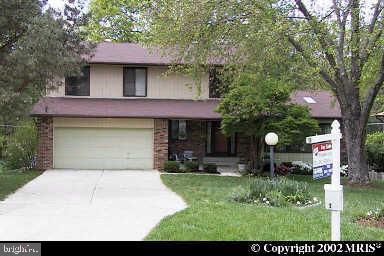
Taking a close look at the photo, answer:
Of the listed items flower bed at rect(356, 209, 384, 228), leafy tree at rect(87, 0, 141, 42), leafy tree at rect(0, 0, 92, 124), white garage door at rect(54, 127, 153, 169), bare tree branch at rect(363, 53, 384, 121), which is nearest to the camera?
flower bed at rect(356, 209, 384, 228)

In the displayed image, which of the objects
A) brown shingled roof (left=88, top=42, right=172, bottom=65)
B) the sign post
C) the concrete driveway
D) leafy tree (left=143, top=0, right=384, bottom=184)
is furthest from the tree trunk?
the sign post

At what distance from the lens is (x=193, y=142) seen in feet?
94.2

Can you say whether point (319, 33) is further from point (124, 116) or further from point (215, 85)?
point (124, 116)

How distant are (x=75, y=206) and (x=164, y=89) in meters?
15.4

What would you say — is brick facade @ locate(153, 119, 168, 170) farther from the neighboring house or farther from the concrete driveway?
the concrete driveway

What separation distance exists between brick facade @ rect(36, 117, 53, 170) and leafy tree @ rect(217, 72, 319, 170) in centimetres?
838

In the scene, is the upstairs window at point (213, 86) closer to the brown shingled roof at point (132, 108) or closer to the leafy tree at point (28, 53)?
the brown shingled roof at point (132, 108)

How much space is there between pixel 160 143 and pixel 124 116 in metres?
2.35

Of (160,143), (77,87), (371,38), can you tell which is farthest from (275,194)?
(77,87)

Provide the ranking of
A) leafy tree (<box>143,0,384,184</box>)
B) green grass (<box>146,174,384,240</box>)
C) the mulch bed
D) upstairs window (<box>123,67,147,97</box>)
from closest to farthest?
green grass (<box>146,174,384,240</box>), the mulch bed, leafy tree (<box>143,0,384,184</box>), upstairs window (<box>123,67,147,97</box>)

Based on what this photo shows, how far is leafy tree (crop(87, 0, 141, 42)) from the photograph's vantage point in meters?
43.7

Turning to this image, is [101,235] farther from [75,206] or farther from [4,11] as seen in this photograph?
[4,11]

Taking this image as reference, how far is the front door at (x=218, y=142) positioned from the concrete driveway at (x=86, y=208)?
8.65m

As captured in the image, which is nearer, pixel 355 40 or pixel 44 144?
pixel 355 40
